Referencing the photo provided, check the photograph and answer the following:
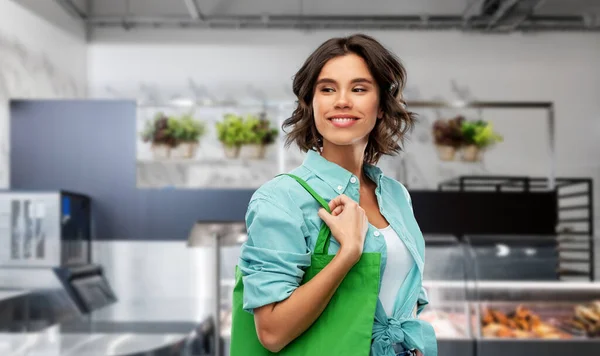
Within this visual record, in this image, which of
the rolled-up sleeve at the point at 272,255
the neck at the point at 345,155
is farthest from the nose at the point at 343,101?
the rolled-up sleeve at the point at 272,255

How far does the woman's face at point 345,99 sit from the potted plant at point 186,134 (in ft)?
11.5

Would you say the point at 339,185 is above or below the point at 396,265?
above

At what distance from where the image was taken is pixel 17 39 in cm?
564

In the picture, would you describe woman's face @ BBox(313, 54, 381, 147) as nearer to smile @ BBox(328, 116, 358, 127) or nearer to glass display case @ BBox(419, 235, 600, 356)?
smile @ BBox(328, 116, 358, 127)

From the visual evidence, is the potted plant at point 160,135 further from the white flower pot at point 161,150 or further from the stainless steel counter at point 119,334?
the stainless steel counter at point 119,334

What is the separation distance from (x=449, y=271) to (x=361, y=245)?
285cm

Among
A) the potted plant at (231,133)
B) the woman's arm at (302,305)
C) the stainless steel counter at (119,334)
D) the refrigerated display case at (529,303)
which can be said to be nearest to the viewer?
the woman's arm at (302,305)

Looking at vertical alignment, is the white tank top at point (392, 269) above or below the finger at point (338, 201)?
below

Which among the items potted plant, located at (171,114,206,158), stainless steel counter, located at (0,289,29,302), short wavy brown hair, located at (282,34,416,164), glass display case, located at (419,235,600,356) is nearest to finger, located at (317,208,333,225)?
short wavy brown hair, located at (282,34,416,164)

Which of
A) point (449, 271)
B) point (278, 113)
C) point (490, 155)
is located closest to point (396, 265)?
point (449, 271)

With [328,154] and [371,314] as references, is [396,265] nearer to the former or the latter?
[371,314]

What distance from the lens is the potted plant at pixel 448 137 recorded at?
4613 mm

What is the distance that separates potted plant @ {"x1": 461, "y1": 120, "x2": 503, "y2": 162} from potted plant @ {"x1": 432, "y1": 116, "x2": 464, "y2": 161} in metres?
0.04

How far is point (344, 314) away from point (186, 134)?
366 centimetres
